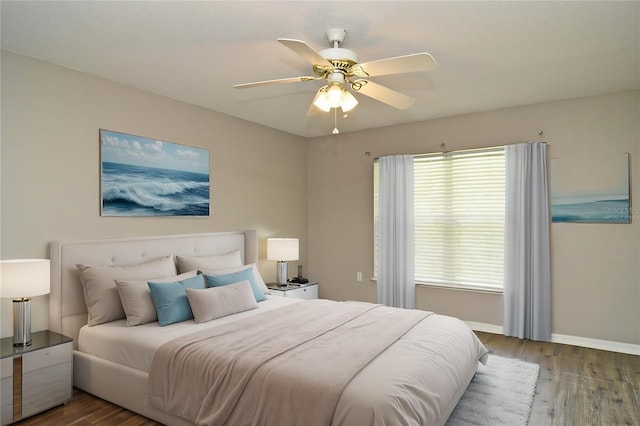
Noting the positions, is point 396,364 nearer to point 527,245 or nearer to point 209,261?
point 209,261

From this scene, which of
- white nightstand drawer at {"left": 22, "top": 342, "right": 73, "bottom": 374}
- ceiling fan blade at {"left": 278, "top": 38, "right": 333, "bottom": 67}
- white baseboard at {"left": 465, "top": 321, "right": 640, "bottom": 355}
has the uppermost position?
ceiling fan blade at {"left": 278, "top": 38, "right": 333, "bottom": 67}

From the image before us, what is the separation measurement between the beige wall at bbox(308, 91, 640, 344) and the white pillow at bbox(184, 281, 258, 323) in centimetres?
233

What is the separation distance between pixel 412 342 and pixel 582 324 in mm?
2599

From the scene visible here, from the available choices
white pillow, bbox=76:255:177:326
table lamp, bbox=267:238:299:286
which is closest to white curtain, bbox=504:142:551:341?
table lamp, bbox=267:238:299:286

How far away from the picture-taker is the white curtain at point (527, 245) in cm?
429

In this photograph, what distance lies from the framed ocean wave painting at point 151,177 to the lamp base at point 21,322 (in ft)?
3.21

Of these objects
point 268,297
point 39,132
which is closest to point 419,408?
point 268,297

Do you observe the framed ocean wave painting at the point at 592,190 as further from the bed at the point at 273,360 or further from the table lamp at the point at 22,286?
the table lamp at the point at 22,286

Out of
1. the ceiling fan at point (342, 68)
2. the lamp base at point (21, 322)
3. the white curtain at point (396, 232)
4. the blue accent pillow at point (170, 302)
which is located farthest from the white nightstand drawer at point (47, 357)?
the white curtain at point (396, 232)

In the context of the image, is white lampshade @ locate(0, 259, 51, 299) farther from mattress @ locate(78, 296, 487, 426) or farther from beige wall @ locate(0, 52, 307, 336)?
mattress @ locate(78, 296, 487, 426)

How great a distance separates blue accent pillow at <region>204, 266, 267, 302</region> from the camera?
3664mm

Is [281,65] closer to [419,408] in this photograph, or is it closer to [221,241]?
[221,241]

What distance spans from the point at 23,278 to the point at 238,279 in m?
1.67

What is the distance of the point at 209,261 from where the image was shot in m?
4.06
